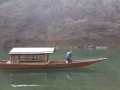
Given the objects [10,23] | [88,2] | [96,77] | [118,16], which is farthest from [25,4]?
[96,77]

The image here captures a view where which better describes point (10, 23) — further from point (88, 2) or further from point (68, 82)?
point (68, 82)

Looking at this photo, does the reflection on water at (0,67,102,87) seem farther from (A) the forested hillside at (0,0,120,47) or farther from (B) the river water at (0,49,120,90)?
(A) the forested hillside at (0,0,120,47)

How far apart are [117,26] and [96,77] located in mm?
34742

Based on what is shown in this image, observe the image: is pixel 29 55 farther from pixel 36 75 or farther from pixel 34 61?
pixel 36 75

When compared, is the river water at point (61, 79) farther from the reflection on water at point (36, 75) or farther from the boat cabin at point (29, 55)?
the boat cabin at point (29, 55)

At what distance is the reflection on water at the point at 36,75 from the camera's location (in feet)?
45.9

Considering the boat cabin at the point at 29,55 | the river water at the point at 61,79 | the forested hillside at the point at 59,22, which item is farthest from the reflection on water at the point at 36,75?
the forested hillside at the point at 59,22

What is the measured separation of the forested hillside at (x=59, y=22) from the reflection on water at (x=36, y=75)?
24644 millimetres

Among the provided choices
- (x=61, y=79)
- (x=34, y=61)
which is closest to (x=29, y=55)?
(x=34, y=61)

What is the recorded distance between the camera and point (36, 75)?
54.0 ft

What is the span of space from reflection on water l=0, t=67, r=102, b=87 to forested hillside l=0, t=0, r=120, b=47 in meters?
24.6

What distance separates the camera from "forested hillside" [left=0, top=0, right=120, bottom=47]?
4407cm

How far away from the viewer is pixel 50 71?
1800 cm

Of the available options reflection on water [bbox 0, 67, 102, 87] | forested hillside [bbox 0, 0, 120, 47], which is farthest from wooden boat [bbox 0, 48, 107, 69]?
forested hillside [bbox 0, 0, 120, 47]
